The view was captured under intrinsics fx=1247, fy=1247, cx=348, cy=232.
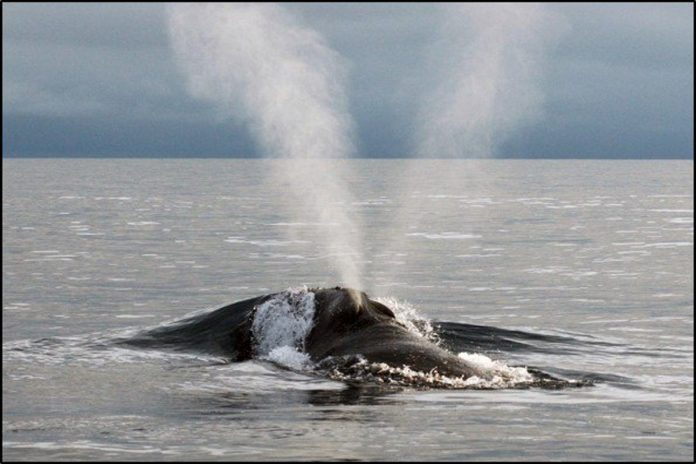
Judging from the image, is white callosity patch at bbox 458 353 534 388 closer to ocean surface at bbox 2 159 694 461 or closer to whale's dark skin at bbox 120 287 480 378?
whale's dark skin at bbox 120 287 480 378

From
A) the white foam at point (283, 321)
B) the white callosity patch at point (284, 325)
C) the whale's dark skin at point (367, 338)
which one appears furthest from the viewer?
the white foam at point (283, 321)

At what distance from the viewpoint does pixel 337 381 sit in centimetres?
2192

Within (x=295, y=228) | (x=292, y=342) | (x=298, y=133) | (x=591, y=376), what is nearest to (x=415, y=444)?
(x=591, y=376)

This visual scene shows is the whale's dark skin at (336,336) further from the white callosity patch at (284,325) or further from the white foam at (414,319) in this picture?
Answer: the white foam at (414,319)

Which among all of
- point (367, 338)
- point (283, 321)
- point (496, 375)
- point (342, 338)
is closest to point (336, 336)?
point (342, 338)

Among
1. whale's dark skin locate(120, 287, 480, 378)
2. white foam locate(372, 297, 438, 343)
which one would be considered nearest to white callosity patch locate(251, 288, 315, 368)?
whale's dark skin locate(120, 287, 480, 378)

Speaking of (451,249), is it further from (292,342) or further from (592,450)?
(592,450)

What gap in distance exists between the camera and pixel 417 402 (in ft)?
65.6

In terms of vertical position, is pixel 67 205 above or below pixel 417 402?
above

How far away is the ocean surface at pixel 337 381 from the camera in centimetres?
1738

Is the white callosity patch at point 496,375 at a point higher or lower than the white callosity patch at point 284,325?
lower

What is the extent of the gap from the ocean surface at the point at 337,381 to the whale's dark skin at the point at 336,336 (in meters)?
1.05

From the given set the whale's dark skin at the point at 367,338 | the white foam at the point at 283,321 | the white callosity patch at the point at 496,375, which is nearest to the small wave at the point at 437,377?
the white callosity patch at the point at 496,375

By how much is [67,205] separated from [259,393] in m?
71.2
